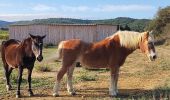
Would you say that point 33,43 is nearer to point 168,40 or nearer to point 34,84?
point 34,84

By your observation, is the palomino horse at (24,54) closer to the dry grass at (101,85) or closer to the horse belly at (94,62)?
the dry grass at (101,85)

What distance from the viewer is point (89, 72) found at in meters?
17.1

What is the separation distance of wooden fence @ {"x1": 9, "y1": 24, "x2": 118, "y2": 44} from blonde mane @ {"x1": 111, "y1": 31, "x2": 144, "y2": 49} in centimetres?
3399

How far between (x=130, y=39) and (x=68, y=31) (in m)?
35.9

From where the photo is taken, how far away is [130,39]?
11047 mm

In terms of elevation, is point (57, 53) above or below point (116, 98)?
above

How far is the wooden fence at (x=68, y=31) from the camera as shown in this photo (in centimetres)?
4575

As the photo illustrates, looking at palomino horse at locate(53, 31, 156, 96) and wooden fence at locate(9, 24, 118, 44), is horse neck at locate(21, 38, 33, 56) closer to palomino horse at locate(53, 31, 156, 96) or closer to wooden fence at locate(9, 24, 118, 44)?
palomino horse at locate(53, 31, 156, 96)

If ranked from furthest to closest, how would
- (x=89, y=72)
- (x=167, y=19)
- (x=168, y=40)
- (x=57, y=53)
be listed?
(x=167, y=19) < (x=168, y=40) < (x=89, y=72) < (x=57, y=53)

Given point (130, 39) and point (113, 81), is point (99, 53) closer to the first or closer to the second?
point (113, 81)

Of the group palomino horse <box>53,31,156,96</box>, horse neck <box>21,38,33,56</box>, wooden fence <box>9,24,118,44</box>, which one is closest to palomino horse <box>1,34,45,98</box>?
horse neck <box>21,38,33,56</box>

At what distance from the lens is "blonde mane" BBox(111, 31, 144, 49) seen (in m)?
11.0

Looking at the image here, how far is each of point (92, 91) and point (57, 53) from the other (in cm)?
161

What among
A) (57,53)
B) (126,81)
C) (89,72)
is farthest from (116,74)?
(89,72)
